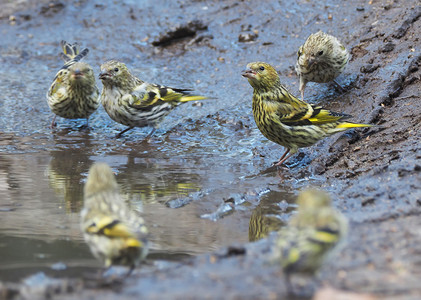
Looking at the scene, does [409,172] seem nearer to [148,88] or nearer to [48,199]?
[48,199]

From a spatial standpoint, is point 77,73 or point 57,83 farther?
point 57,83

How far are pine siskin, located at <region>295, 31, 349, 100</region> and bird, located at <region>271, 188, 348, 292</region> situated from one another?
4796 mm

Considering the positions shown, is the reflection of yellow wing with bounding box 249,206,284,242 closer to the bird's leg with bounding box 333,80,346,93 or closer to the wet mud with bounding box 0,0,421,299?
the wet mud with bounding box 0,0,421,299

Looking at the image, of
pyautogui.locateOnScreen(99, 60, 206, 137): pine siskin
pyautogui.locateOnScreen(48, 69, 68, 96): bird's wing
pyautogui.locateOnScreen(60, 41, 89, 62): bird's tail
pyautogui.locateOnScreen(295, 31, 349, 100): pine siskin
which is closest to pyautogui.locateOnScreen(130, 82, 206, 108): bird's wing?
pyautogui.locateOnScreen(99, 60, 206, 137): pine siskin

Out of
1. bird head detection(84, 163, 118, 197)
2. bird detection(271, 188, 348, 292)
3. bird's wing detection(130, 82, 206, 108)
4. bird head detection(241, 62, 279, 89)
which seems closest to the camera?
bird detection(271, 188, 348, 292)

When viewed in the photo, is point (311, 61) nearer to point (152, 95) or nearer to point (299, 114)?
point (299, 114)

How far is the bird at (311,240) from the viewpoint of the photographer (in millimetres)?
3242

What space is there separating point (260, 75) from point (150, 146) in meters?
1.89

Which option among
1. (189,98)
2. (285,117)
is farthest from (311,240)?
(189,98)

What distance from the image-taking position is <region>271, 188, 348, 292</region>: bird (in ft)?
10.6

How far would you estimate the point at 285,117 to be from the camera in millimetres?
6875

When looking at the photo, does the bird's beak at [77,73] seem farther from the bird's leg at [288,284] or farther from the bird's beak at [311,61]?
the bird's leg at [288,284]

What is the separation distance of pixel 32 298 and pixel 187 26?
754cm

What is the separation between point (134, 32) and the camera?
1084cm
